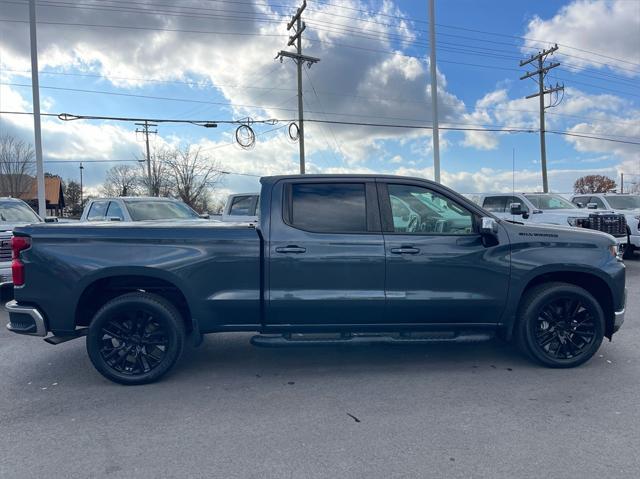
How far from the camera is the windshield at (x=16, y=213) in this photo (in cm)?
908

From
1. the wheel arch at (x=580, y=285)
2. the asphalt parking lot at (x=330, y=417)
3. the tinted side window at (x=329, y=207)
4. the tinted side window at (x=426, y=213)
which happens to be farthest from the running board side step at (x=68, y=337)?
the wheel arch at (x=580, y=285)

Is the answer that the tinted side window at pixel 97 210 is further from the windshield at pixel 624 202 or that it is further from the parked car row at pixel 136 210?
the windshield at pixel 624 202

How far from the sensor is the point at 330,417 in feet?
12.2

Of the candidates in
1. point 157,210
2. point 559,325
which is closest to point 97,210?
point 157,210

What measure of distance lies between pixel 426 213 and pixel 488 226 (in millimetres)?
604

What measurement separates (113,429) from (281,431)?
1276 millimetres

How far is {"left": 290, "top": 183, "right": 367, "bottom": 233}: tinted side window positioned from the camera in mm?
4555

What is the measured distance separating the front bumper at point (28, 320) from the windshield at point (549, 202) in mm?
12822

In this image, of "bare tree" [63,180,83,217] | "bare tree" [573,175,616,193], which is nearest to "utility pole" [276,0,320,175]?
"bare tree" [63,180,83,217]

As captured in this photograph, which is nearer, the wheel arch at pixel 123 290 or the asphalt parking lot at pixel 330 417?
the asphalt parking lot at pixel 330 417

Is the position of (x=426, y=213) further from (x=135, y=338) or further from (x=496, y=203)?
(x=496, y=203)

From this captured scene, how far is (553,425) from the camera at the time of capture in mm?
3553

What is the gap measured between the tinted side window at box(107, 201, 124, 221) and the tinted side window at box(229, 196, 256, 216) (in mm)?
3714

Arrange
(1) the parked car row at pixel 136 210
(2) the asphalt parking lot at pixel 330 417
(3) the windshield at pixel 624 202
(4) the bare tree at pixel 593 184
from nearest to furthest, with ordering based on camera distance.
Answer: (2) the asphalt parking lot at pixel 330 417 → (1) the parked car row at pixel 136 210 → (3) the windshield at pixel 624 202 → (4) the bare tree at pixel 593 184
